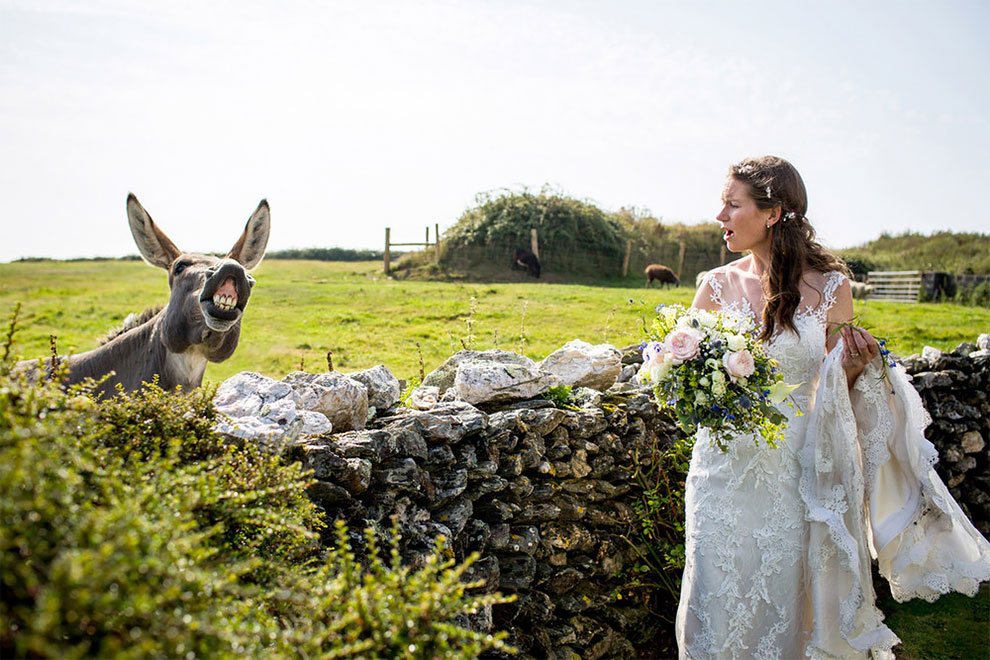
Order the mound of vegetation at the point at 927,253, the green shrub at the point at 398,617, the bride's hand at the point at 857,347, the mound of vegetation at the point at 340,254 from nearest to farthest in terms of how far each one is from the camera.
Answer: the green shrub at the point at 398,617, the bride's hand at the point at 857,347, the mound of vegetation at the point at 340,254, the mound of vegetation at the point at 927,253

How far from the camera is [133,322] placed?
4.08 m

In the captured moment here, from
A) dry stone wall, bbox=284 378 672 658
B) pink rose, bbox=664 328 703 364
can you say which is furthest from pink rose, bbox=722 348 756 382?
dry stone wall, bbox=284 378 672 658

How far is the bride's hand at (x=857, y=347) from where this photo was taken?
3818 mm

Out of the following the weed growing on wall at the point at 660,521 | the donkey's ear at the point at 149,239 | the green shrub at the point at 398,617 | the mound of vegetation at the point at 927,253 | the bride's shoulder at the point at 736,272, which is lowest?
the weed growing on wall at the point at 660,521

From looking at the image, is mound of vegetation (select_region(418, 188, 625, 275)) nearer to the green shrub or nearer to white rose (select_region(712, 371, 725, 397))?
white rose (select_region(712, 371, 725, 397))

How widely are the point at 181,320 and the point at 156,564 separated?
230 cm

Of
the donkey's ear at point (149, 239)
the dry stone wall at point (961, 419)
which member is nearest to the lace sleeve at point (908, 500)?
the dry stone wall at point (961, 419)

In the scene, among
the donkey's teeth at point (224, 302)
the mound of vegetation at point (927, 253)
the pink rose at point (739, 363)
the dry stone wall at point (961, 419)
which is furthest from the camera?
the mound of vegetation at point (927, 253)

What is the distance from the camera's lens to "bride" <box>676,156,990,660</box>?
372 cm

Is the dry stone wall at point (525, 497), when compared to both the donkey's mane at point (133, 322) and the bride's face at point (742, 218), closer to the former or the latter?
the donkey's mane at point (133, 322)

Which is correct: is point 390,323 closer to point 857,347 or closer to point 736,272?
point 736,272

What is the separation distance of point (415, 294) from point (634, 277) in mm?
15637

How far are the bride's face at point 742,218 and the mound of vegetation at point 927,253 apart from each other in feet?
82.2

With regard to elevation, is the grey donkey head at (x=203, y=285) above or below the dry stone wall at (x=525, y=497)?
above
